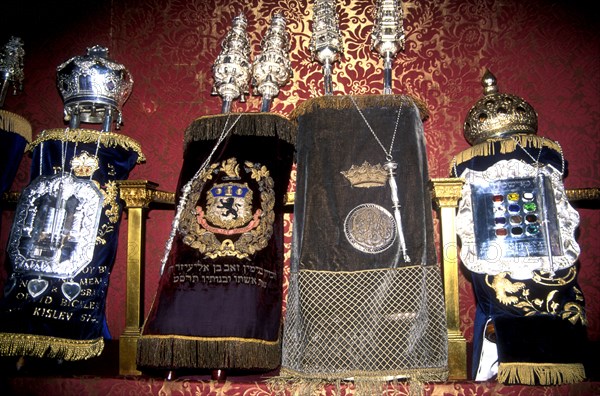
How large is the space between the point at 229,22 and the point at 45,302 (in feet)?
6.23

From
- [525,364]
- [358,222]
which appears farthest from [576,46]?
[525,364]

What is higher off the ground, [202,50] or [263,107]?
[202,50]

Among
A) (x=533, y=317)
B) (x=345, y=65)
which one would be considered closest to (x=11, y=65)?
(x=345, y=65)

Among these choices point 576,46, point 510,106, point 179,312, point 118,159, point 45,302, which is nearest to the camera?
point 179,312

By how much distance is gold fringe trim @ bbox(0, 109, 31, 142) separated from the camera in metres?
2.64

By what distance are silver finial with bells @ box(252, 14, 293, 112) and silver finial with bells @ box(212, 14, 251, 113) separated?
0.06 metres

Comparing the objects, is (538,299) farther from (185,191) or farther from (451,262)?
(185,191)

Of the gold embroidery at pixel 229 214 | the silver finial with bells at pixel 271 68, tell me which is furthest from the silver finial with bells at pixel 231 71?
the gold embroidery at pixel 229 214

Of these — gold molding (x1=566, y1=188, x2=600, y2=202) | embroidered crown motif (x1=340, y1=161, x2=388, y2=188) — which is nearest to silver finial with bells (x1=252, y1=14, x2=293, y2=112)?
embroidered crown motif (x1=340, y1=161, x2=388, y2=188)

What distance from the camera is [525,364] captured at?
6.23 ft

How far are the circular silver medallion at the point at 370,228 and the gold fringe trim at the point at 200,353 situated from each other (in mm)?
602

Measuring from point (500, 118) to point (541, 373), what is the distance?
1.15 m

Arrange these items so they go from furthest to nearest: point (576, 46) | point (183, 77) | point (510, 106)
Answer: point (183, 77)
point (576, 46)
point (510, 106)

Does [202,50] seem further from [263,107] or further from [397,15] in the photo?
[397,15]
